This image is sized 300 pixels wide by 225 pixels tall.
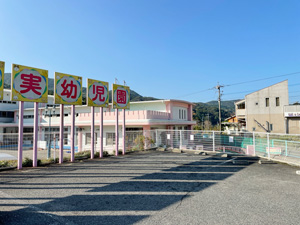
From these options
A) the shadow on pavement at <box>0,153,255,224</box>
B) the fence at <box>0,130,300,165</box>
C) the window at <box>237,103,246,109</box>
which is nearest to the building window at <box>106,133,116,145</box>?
the fence at <box>0,130,300,165</box>

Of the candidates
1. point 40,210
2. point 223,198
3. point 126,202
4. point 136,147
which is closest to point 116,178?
point 126,202

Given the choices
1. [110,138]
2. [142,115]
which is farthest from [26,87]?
[110,138]

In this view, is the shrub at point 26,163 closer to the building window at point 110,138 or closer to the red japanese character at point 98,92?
the red japanese character at point 98,92

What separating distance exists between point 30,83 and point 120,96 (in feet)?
18.2

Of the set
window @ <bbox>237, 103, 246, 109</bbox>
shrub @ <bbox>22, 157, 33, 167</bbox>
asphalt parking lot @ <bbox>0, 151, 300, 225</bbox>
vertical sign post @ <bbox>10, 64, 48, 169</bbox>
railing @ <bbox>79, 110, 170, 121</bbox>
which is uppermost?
window @ <bbox>237, 103, 246, 109</bbox>

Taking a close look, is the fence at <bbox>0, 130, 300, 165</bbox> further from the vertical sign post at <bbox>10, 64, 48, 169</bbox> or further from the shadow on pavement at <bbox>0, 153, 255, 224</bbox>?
the shadow on pavement at <bbox>0, 153, 255, 224</bbox>

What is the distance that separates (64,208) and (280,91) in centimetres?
3577

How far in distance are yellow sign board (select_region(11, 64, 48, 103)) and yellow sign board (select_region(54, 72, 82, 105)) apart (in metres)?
0.57

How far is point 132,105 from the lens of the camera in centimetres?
2244

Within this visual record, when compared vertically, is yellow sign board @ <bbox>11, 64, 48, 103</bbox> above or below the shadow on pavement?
above

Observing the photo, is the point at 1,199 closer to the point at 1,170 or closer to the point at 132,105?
the point at 1,170

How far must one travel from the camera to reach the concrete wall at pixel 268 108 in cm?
3014

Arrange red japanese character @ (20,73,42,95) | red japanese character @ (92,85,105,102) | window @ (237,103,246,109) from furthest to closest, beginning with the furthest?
1. window @ (237,103,246,109)
2. red japanese character @ (92,85,105,102)
3. red japanese character @ (20,73,42,95)

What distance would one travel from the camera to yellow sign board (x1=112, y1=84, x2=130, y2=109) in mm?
12409
